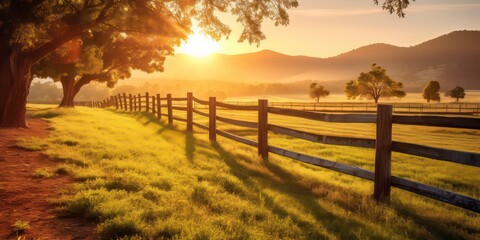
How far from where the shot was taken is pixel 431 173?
32.5 ft

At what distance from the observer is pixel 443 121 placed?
16.5 feet

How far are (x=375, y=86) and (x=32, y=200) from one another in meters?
80.8

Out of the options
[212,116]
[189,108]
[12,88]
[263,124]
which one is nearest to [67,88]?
[12,88]

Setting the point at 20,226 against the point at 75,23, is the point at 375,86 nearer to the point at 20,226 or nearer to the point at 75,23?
the point at 75,23

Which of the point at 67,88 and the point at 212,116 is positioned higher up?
the point at 67,88

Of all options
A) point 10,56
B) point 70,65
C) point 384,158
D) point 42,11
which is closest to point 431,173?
point 384,158

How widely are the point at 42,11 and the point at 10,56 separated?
239 cm

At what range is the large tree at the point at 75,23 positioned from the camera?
35.4 ft

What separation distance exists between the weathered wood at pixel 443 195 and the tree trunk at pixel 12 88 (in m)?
12.4

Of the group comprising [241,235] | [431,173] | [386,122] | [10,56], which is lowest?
[431,173]

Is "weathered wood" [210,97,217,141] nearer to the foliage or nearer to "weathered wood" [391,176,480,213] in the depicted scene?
"weathered wood" [391,176,480,213]

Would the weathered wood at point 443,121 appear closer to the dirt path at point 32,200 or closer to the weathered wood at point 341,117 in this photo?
the weathered wood at point 341,117

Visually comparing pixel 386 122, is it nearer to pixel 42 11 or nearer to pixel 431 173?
pixel 431 173

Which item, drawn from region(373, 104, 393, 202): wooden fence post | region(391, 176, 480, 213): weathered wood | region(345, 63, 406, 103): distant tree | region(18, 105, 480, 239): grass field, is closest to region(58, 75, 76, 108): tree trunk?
region(18, 105, 480, 239): grass field
